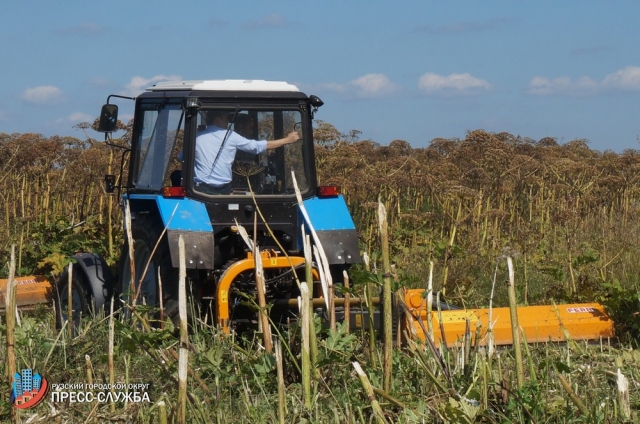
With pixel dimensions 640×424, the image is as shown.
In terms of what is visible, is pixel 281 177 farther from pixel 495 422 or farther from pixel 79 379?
pixel 495 422

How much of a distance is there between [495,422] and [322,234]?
3039mm

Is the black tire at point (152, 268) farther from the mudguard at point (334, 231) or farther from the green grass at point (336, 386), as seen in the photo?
the green grass at point (336, 386)

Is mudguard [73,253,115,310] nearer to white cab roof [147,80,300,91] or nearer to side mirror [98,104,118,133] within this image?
side mirror [98,104,118,133]

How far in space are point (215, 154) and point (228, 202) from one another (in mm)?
369

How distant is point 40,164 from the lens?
40.0 feet

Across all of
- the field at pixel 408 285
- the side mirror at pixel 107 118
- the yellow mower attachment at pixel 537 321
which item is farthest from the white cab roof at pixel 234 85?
the yellow mower attachment at pixel 537 321

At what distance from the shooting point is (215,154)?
6887 mm

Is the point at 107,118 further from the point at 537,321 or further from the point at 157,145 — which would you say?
the point at 537,321

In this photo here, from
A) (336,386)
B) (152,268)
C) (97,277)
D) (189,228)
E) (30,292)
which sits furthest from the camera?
(30,292)

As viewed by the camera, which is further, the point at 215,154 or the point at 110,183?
the point at 110,183

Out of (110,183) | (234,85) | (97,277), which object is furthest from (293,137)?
(97,277)

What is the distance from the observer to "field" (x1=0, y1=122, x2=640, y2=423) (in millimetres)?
4215

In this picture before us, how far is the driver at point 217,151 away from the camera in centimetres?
689

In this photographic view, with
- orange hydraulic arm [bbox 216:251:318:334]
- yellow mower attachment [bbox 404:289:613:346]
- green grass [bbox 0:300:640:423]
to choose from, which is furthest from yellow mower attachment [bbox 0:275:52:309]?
yellow mower attachment [bbox 404:289:613:346]
